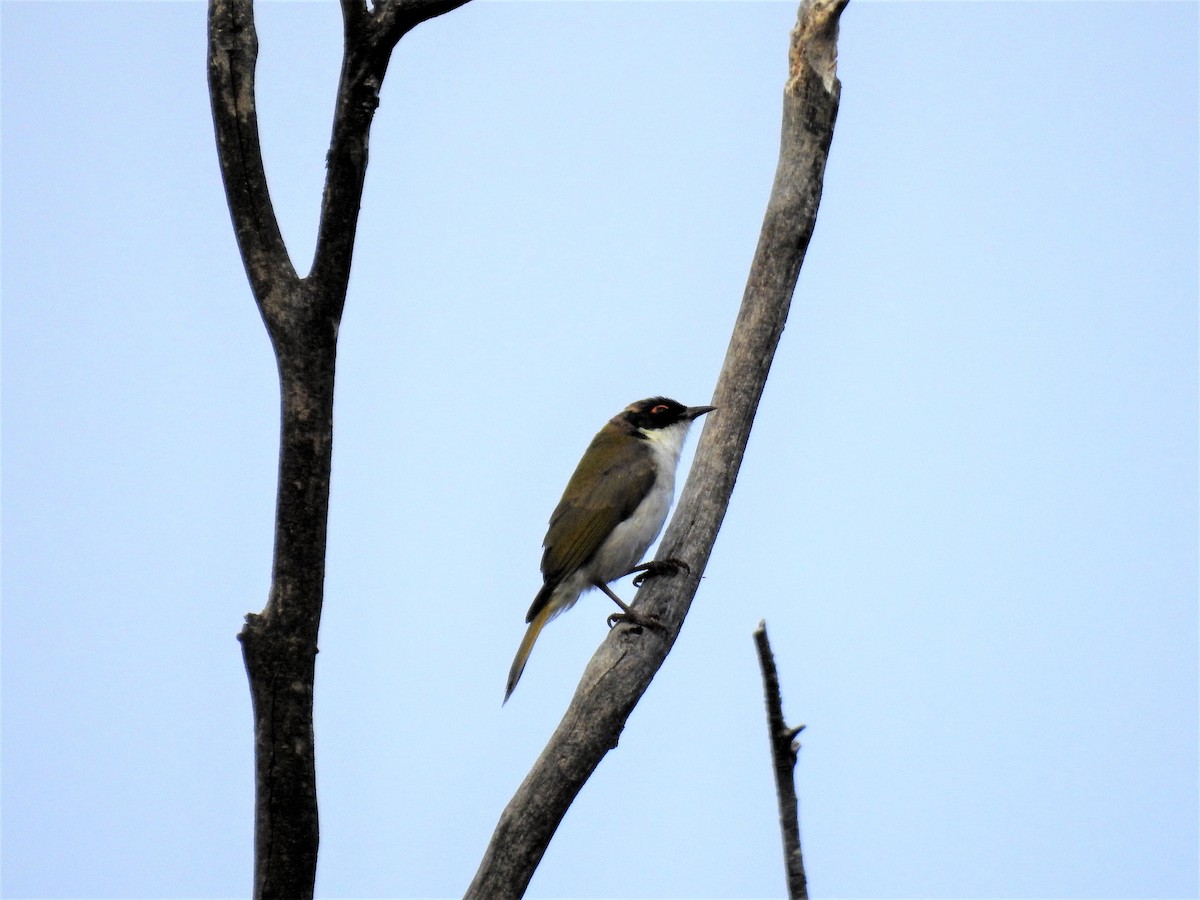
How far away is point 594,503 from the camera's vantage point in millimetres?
7648

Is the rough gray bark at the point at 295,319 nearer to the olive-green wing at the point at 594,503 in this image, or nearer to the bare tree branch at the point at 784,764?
the bare tree branch at the point at 784,764

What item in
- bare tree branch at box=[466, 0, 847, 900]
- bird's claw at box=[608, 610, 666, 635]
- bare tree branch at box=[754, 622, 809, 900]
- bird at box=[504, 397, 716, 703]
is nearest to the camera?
bare tree branch at box=[754, 622, 809, 900]

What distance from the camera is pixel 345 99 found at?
470 centimetres

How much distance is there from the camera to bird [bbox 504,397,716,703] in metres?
7.45

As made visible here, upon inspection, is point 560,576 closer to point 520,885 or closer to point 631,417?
point 631,417

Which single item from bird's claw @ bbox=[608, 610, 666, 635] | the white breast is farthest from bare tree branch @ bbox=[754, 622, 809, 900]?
the white breast

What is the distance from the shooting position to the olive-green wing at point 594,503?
7469mm

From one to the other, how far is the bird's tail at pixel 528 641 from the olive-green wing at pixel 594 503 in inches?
7.5

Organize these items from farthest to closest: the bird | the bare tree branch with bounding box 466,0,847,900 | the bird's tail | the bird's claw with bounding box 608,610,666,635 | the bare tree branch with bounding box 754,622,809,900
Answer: the bird → the bird's tail → the bare tree branch with bounding box 466,0,847,900 → the bird's claw with bounding box 608,610,666,635 → the bare tree branch with bounding box 754,622,809,900

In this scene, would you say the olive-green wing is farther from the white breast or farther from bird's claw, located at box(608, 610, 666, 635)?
bird's claw, located at box(608, 610, 666, 635)

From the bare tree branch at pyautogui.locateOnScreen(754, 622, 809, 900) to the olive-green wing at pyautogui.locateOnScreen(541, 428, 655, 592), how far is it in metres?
2.79

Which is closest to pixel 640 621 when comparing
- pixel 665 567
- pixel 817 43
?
pixel 665 567

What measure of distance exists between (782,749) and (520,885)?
1.20 metres

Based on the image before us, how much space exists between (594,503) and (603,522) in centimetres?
17
